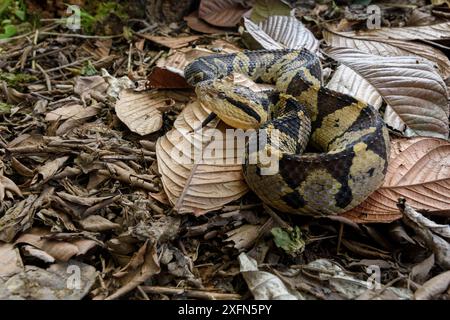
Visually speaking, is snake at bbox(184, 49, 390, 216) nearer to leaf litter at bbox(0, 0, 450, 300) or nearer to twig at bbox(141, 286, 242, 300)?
leaf litter at bbox(0, 0, 450, 300)

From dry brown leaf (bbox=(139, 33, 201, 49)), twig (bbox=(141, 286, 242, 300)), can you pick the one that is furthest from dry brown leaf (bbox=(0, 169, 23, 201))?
dry brown leaf (bbox=(139, 33, 201, 49))

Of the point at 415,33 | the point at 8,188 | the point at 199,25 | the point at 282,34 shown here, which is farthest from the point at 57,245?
the point at 415,33

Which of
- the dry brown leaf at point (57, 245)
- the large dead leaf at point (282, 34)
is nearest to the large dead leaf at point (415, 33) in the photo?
the large dead leaf at point (282, 34)

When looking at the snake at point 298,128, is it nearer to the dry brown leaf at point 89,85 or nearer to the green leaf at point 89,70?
the dry brown leaf at point 89,85

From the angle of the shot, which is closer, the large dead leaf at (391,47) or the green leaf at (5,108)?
the green leaf at (5,108)

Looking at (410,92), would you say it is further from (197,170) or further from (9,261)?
(9,261)

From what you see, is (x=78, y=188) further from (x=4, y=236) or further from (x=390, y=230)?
(x=390, y=230)
